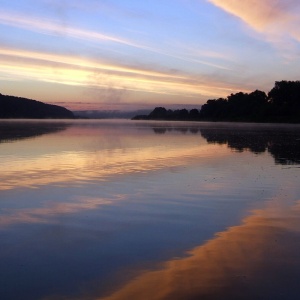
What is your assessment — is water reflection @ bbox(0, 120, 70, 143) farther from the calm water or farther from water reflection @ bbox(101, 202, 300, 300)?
water reflection @ bbox(101, 202, 300, 300)

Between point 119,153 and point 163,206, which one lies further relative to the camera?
point 119,153

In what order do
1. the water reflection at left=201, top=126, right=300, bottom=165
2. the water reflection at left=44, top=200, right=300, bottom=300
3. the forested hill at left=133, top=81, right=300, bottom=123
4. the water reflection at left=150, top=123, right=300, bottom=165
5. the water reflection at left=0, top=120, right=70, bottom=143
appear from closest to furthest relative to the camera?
the water reflection at left=44, top=200, right=300, bottom=300, the water reflection at left=201, top=126, right=300, bottom=165, the water reflection at left=150, top=123, right=300, bottom=165, the water reflection at left=0, top=120, right=70, bottom=143, the forested hill at left=133, top=81, right=300, bottom=123

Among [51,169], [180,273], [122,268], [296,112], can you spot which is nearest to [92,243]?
[122,268]

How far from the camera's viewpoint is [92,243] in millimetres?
8195

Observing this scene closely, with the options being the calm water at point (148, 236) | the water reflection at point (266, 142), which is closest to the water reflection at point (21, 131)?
the water reflection at point (266, 142)

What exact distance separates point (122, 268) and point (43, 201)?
A: 18.2ft

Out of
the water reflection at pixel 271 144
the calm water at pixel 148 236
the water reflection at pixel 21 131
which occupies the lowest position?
the water reflection at pixel 21 131

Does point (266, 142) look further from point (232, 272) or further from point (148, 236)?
point (232, 272)

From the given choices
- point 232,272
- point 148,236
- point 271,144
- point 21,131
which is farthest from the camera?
point 21,131

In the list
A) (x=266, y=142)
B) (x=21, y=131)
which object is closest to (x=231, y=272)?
(x=266, y=142)

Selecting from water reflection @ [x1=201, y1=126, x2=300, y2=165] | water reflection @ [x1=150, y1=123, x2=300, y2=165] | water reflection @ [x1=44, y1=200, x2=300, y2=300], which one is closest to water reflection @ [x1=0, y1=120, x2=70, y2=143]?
water reflection @ [x1=150, y1=123, x2=300, y2=165]

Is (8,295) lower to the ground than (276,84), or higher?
lower

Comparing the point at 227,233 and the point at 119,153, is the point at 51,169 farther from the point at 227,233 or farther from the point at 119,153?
the point at 227,233

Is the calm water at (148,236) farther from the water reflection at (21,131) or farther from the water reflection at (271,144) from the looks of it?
the water reflection at (21,131)
